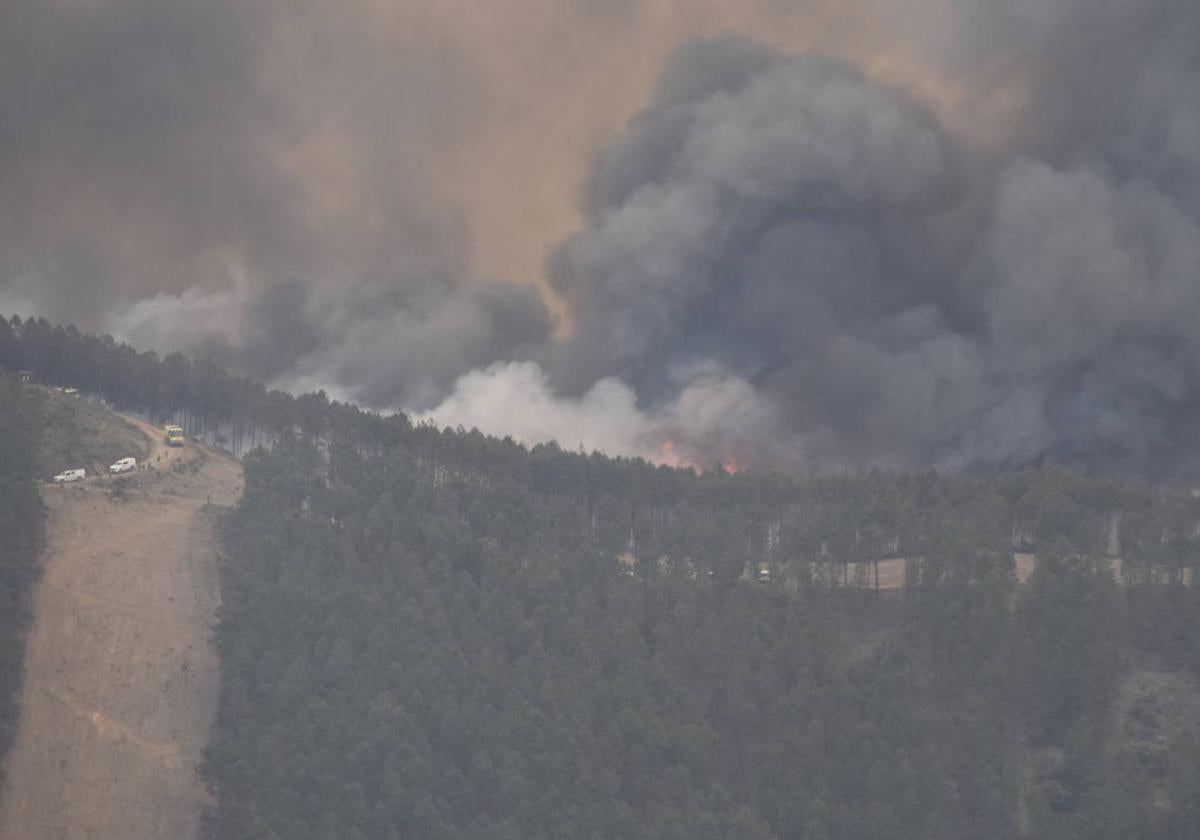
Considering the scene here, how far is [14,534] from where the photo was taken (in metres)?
66.2

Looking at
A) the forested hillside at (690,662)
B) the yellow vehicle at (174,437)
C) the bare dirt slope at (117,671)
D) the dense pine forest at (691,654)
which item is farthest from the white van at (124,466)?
the forested hillside at (690,662)

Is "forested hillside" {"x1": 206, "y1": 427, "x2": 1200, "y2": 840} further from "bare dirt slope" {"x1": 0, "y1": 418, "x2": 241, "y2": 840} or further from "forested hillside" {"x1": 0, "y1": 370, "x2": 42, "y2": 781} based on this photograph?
"forested hillside" {"x1": 0, "y1": 370, "x2": 42, "y2": 781}

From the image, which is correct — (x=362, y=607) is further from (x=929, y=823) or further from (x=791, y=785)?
(x=929, y=823)

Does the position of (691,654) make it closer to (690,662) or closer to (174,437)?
(690,662)

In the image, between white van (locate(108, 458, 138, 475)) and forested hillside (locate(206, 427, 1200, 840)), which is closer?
forested hillside (locate(206, 427, 1200, 840))

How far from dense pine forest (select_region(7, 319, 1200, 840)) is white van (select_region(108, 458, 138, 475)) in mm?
4683

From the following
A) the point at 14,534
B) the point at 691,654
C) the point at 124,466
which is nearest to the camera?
the point at 14,534

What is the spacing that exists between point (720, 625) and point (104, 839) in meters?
22.5

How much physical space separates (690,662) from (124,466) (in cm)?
2534

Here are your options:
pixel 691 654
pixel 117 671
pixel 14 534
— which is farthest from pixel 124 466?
pixel 691 654

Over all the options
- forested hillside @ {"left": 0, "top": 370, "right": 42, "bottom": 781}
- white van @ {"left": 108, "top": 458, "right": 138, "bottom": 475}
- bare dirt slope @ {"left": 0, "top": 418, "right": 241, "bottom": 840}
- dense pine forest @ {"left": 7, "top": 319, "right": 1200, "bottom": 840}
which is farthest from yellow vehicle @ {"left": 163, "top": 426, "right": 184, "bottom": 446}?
forested hillside @ {"left": 0, "top": 370, "right": 42, "bottom": 781}

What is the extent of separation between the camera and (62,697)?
2482 inches

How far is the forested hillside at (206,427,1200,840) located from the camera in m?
61.2

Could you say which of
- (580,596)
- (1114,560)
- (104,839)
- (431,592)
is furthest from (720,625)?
(104,839)
